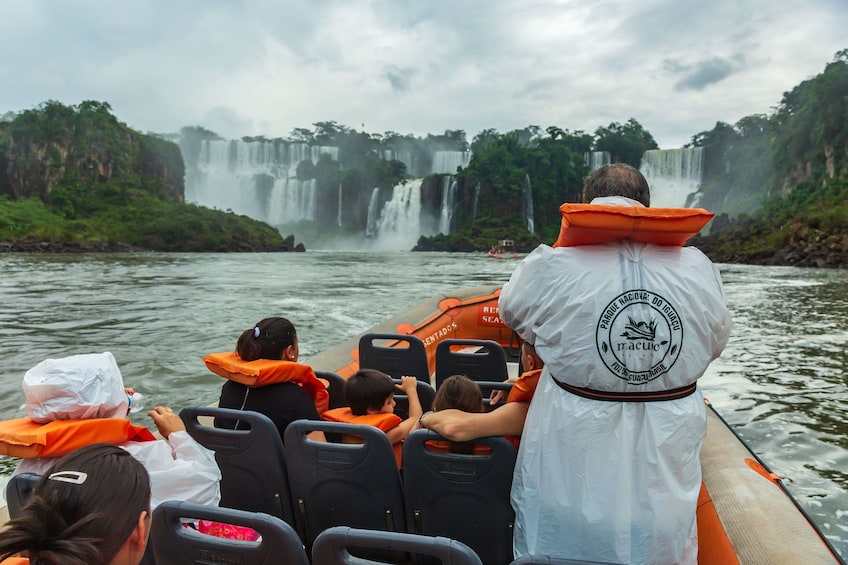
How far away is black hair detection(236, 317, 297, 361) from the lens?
301 cm

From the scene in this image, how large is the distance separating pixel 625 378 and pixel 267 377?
175 centimetres

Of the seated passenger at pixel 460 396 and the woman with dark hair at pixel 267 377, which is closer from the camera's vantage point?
the seated passenger at pixel 460 396

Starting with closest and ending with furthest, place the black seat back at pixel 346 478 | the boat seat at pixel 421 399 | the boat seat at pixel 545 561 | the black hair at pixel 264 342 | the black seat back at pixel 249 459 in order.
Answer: the boat seat at pixel 545 561 < the black seat back at pixel 346 478 < the black seat back at pixel 249 459 < the black hair at pixel 264 342 < the boat seat at pixel 421 399

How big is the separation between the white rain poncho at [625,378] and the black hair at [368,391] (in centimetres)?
113

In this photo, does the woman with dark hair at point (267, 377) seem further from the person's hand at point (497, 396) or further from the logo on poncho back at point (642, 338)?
the logo on poncho back at point (642, 338)

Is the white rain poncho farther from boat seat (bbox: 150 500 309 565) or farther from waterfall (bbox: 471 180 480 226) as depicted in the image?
waterfall (bbox: 471 180 480 226)

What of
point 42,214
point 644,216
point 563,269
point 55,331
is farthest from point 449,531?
point 42,214

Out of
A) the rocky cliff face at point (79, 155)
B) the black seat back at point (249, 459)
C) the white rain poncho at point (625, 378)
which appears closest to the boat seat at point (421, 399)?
the black seat back at point (249, 459)

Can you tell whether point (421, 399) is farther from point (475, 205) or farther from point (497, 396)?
point (475, 205)

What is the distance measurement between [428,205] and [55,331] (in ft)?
188

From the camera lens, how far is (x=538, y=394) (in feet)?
6.27

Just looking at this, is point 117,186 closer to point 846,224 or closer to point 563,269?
point 846,224

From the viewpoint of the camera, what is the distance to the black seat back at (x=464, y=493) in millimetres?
2266

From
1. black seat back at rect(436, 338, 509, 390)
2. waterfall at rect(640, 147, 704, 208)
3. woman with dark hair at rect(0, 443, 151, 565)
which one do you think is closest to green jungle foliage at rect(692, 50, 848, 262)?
waterfall at rect(640, 147, 704, 208)
